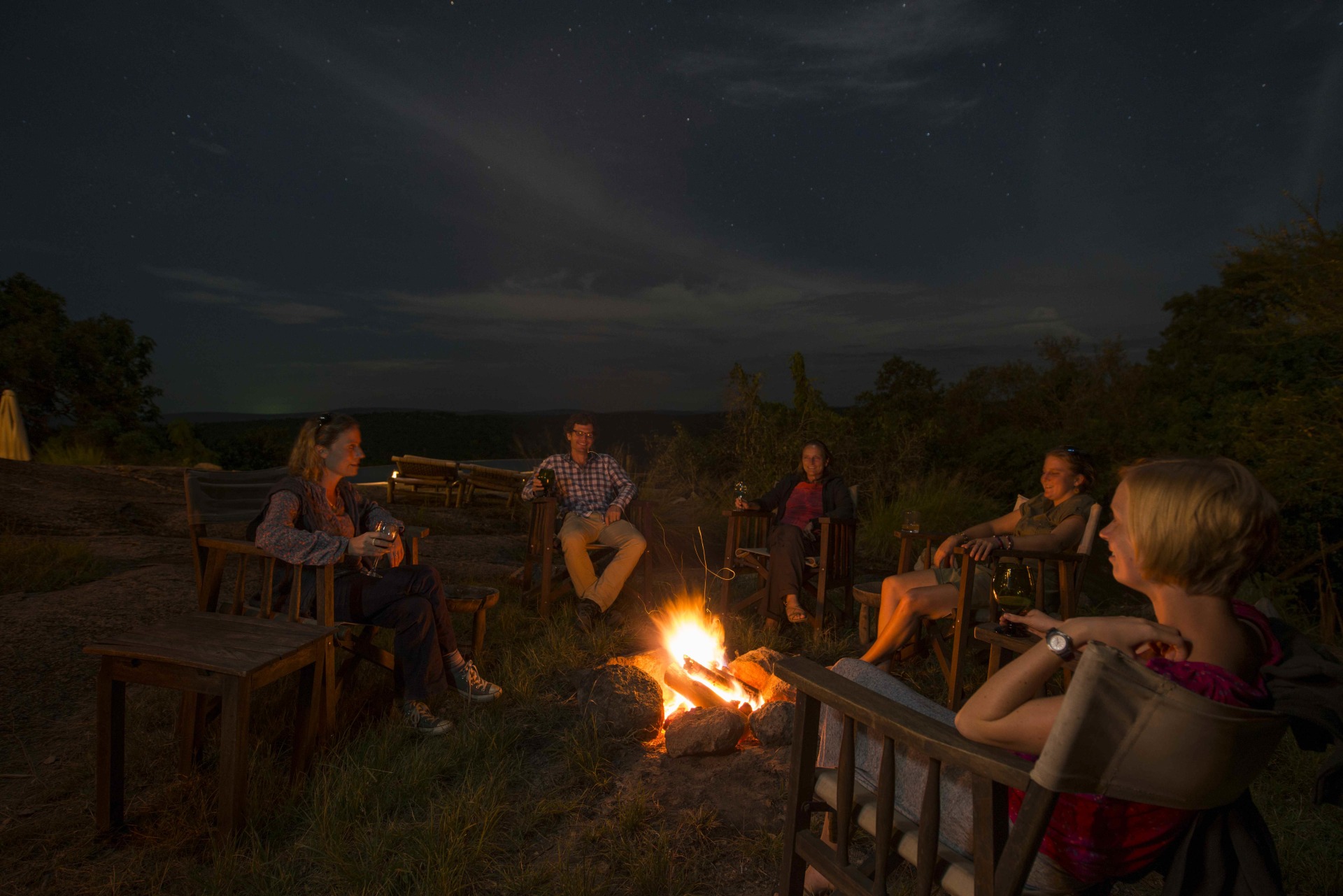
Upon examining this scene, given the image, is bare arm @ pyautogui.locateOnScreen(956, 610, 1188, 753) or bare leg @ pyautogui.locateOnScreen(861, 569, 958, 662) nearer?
bare arm @ pyautogui.locateOnScreen(956, 610, 1188, 753)

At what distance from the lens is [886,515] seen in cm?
726

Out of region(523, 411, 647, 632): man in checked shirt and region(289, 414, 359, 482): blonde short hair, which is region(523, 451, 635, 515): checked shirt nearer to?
region(523, 411, 647, 632): man in checked shirt

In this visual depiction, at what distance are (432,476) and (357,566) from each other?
22.2 feet

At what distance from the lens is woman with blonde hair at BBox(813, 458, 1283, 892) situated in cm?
109

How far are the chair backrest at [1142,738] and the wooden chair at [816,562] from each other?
295 cm

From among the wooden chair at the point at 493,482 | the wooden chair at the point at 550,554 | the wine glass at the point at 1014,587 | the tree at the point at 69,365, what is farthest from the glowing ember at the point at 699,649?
the tree at the point at 69,365

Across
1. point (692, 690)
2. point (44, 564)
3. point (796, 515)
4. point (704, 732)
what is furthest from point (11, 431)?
point (704, 732)

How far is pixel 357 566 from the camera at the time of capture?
2.86 metres

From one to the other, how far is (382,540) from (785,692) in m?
1.64

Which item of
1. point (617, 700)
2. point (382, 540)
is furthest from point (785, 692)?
point (382, 540)

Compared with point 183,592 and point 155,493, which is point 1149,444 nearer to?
point 183,592

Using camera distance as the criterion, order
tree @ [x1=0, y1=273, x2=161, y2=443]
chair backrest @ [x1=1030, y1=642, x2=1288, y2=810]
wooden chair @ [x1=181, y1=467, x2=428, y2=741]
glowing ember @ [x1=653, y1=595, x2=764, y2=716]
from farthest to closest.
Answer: tree @ [x1=0, y1=273, x2=161, y2=443], glowing ember @ [x1=653, y1=595, x2=764, y2=716], wooden chair @ [x1=181, y1=467, x2=428, y2=741], chair backrest @ [x1=1030, y1=642, x2=1288, y2=810]

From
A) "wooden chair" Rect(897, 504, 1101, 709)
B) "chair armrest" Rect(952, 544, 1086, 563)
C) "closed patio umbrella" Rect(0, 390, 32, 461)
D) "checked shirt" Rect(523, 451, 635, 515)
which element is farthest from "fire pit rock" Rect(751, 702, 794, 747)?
"closed patio umbrella" Rect(0, 390, 32, 461)

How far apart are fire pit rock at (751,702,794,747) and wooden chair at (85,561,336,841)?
148 cm
